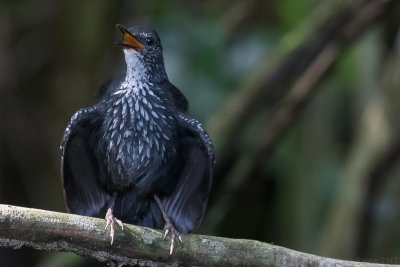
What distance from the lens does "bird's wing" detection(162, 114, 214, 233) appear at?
5.39 m

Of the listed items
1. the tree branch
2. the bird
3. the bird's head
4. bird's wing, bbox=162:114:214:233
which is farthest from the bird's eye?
the tree branch

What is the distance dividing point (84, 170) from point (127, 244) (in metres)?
1.32

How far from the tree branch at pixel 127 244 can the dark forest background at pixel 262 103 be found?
2082 mm

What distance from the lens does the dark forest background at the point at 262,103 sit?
6926 mm

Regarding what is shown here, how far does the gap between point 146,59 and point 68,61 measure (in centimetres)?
214

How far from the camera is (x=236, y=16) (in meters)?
8.91

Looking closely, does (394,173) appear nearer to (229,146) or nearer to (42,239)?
(229,146)

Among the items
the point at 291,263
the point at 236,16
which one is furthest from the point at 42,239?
the point at 236,16

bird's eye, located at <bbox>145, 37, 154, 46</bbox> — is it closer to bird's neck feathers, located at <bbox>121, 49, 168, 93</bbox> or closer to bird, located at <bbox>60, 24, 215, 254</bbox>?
bird's neck feathers, located at <bbox>121, 49, 168, 93</bbox>

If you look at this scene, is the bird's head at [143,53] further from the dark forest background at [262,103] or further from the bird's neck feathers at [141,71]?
the dark forest background at [262,103]

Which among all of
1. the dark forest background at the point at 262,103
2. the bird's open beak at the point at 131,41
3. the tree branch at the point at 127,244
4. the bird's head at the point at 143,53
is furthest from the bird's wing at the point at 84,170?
the tree branch at the point at 127,244

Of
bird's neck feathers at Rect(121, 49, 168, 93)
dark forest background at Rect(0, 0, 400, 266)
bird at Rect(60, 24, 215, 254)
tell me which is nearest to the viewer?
bird at Rect(60, 24, 215, 254)

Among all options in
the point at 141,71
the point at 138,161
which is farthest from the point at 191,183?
the point at 141,71

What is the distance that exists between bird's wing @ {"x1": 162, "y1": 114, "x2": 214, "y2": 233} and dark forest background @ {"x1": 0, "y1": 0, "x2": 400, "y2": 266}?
119 cm
